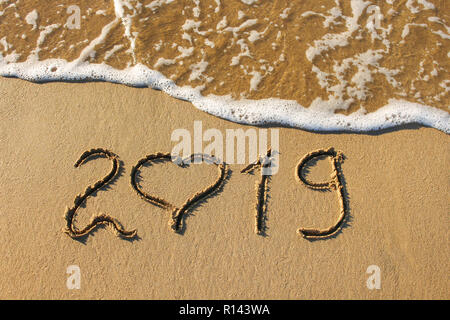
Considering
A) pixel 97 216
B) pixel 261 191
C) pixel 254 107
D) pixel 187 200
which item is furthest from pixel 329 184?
pixel 97 216

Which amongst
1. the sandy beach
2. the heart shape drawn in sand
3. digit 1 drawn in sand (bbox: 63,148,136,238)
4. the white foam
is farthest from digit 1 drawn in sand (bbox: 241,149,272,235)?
digit 1 drawn in sand (bbox: 63,148,136,238)

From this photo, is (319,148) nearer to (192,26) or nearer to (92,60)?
(192,26)

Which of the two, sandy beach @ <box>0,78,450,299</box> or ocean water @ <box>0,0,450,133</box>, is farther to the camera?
ocean water @ <box>0,0,450,133</box>

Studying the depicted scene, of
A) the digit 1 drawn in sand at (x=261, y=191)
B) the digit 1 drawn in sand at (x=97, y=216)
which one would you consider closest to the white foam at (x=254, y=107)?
the digit 1 drawn in sand at (x=261, y=191)

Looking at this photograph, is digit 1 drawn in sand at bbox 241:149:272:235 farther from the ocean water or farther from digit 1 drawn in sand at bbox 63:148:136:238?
digit 1 drawn in sand at bbox 63:148:136:238

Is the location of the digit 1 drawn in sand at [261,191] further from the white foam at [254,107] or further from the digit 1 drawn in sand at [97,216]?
the digit 1 drawn in sand at [97,216]

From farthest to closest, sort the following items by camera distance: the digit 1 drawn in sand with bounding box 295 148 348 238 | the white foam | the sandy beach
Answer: the white foam
the digit 1 drawn in sand with bounding box 295 148 348 238
the sandy beach
